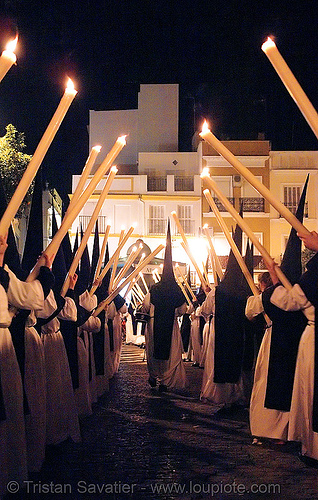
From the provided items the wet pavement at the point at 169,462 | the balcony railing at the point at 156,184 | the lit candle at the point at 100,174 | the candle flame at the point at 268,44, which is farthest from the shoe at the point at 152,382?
the balcony railing at the point at 156,184

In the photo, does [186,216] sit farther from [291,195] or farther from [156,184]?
[291,195]

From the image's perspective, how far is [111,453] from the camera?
20.1ft

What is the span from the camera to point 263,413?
6719mm

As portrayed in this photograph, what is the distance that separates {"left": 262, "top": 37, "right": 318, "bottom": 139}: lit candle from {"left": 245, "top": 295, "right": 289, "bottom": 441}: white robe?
2844 millimetres

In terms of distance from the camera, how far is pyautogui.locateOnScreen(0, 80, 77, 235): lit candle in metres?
4.59

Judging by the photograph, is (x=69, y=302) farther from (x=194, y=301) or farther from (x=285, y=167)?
(x=285, y=167)

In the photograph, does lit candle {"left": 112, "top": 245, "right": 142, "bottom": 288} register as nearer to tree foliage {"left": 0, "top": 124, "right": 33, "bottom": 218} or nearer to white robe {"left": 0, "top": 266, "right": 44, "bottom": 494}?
white robe {"left": 0, "top": 266, "right": 44, "bottom": 494}

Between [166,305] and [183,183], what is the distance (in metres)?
24.2

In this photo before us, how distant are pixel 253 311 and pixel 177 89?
30246 mm

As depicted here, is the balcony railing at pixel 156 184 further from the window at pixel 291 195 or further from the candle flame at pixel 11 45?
the candle flame at pixel 11 45

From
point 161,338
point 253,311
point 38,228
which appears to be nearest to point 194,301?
point 161,338

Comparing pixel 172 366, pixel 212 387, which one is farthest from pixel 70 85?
pixel 172 366

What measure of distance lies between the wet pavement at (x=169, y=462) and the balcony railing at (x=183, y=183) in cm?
2657

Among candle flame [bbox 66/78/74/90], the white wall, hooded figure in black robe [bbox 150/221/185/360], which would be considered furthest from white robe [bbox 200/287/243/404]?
the white wall
